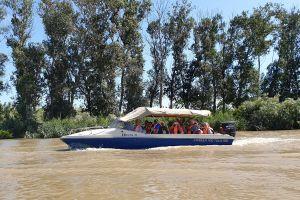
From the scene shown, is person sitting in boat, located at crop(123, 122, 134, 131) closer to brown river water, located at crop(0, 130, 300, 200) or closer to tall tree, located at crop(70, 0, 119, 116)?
brown river water, located at crop(0, 130, 300, 200)

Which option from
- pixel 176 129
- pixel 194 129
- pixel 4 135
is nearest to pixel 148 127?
pixel 176 129

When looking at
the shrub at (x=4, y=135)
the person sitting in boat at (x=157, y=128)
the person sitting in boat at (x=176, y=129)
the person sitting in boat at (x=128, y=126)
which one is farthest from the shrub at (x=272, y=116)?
the person sitting in boat at (x=128, y=126)

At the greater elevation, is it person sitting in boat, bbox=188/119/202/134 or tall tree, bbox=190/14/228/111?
tall tree, bbox=190/14/228/111

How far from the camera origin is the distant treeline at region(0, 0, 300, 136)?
45031 millimetres

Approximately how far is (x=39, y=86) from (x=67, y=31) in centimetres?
597

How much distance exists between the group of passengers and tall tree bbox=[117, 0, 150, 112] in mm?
23652

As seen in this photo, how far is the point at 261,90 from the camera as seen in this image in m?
58.9

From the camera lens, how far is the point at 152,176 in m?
12.4

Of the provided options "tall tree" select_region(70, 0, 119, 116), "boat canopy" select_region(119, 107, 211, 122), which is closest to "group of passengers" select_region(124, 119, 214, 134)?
"boat canopy" select_region(119, 107, 211, 122)

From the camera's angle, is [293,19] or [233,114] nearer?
[233,114]

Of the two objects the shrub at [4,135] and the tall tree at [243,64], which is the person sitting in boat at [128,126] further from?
the tall tree at [243,64]

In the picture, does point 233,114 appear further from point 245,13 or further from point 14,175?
point 14,175

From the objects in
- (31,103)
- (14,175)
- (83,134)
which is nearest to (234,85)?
(31,103)

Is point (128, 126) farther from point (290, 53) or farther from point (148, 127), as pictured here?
point (290, 53)
